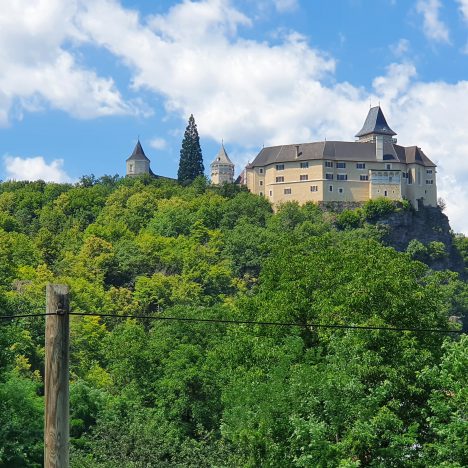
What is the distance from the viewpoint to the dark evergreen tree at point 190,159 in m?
114

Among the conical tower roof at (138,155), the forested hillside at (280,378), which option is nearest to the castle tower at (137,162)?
the conical tower roof at (138,155)

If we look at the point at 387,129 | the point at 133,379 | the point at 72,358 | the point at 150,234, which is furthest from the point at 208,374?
the point at 387,129

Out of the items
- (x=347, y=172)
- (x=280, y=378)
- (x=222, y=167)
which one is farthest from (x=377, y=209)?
(x=280, y=378)

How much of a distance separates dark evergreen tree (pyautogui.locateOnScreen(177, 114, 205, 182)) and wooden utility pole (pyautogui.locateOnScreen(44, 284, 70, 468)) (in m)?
105

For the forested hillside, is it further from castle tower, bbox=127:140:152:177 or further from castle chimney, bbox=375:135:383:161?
castle tower, bbox=127:140:152:177

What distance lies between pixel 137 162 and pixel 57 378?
128682mm


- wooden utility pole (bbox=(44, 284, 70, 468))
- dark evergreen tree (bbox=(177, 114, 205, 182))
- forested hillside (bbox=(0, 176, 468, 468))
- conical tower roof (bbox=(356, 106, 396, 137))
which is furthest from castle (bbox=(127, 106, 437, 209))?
wooden utility pole (bbox=(44, 284, 70, 468))

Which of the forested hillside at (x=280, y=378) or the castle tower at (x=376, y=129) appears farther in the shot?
the castle tower at (x=376, y=129)

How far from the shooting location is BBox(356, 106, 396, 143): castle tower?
110m

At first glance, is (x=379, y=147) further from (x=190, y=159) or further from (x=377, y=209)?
(x=190, y=159)

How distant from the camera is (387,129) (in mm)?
110688

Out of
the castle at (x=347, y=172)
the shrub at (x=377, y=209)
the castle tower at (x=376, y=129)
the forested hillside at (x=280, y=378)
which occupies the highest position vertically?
the castle tower at (x=376, y=129)

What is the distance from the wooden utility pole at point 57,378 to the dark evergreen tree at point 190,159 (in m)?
105

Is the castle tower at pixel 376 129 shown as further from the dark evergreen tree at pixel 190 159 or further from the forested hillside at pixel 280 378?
the forested hillside at pixel 280 378
